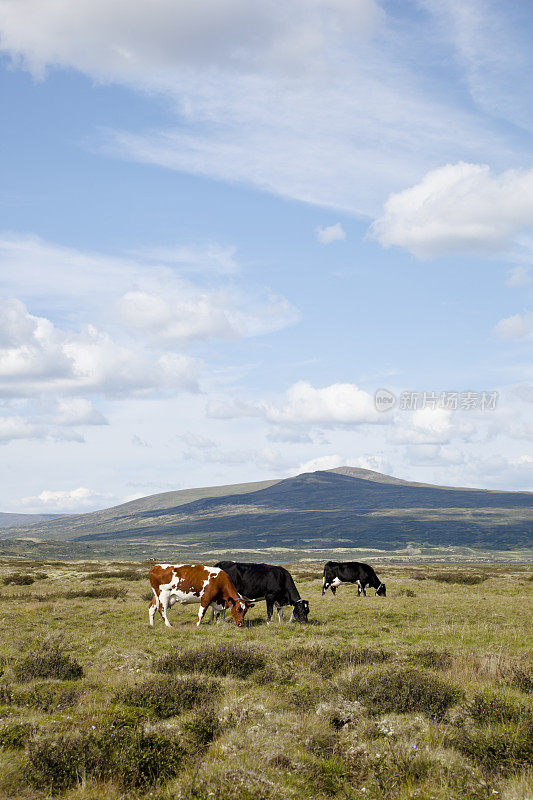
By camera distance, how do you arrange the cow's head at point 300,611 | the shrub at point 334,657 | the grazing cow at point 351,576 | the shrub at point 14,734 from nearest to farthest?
the shrub at point 14,734
the shrub at point 334,657
the cow's head at point 300,611
the grazing cow at point 351,576

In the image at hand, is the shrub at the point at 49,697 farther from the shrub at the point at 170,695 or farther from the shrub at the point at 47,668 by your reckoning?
the shrub at the point at 47,668

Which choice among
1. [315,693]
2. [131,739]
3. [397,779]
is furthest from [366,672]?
[131,739]

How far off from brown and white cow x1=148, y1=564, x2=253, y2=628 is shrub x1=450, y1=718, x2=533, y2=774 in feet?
34.5

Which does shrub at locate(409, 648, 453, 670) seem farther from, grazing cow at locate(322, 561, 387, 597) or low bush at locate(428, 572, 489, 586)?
low bush at locate(428, 572, 489, 586)

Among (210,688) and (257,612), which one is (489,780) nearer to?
(210,688)

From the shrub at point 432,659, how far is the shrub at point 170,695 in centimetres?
498

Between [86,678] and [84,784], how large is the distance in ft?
15.5

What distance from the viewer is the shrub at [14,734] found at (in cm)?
714

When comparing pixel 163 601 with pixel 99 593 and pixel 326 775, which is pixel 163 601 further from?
pixel 326 775

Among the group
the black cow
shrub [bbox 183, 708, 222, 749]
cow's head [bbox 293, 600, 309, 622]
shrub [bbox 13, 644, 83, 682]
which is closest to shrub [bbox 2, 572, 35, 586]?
the black cow

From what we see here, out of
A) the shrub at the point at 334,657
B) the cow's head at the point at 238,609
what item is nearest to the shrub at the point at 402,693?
the shrub at the point at 334,657

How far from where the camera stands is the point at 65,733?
285 inches

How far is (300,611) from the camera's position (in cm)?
1794

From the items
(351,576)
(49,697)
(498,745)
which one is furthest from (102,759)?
(351,576)
